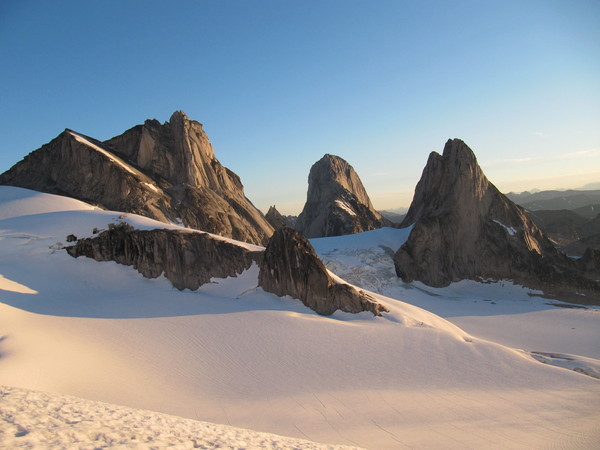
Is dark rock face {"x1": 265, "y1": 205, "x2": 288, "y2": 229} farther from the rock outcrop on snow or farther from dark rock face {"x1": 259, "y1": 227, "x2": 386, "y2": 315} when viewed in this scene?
dark rock face {"x1": 259, "y1": 227, "x2": 386, "y2": 315}

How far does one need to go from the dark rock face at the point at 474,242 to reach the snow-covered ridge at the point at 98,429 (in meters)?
32.0

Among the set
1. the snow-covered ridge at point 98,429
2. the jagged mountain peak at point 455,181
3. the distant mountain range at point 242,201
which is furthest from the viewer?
the jagged mountain peak at point 455,181

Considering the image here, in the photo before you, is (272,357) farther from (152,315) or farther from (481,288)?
(481,288)

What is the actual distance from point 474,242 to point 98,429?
38.7 metres

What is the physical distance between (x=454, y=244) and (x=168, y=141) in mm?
34396

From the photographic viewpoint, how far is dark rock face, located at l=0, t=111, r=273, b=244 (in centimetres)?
3500

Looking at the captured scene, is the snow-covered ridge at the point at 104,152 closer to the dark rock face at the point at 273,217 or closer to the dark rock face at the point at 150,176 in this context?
the dark rock face at the point at 150,176

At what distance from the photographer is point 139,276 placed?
24219 mm

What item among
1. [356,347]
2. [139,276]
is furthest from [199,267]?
[356,347]

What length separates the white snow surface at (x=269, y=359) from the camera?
1141 cm

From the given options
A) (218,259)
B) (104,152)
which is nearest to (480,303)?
(218,259)

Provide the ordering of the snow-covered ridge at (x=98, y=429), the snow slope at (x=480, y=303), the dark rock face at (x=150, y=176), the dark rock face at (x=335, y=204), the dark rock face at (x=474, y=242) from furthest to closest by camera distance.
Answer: the dark rock face at (x=335, y=204) < the dark rock face at (x=474, y=242) < the dark rock face at (x=150, y=176) < the snow slope at (x=480, y=303) < the snow-covered ridge at (x=98, y=429)

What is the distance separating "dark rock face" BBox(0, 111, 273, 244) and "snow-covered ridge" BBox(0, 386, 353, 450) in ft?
90.1

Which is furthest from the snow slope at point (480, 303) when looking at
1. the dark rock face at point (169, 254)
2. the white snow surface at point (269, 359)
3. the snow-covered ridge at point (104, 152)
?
the snow-covered ridge at point (104, 152)
